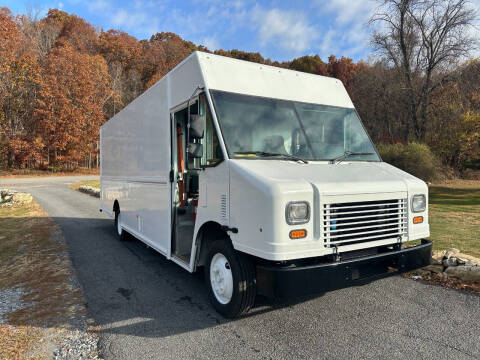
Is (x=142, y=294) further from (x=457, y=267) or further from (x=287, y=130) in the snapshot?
(x=457, y=267)

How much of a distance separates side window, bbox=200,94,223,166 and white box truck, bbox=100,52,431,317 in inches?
0.8

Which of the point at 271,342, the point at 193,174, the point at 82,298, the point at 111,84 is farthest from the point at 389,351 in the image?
the point at 111,84

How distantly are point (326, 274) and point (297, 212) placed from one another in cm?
66

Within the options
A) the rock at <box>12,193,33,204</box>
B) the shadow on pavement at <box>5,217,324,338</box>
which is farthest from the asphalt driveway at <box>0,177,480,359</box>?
the rock at <box>12,193,33,204</box>

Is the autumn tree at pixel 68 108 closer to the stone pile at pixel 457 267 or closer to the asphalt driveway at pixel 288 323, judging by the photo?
the asphalt driveway at pixel 288 323

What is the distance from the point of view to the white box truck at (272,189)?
128 inches

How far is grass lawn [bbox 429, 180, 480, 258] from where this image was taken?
6727 mm

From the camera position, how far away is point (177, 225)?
16.7ft

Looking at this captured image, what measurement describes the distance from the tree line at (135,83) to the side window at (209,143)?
1979 cm

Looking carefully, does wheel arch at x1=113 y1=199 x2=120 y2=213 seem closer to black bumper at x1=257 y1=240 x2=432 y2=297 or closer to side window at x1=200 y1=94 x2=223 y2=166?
side window at x1=200 y1=94 x2=223 y2=166

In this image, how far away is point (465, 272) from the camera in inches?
190

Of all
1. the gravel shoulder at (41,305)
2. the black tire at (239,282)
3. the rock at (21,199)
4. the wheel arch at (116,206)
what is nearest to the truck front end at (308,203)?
the black tire at (239,282)

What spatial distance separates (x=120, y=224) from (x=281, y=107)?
573 cm

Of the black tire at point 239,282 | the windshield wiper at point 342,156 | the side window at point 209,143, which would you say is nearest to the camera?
the black tire at point 239,282
